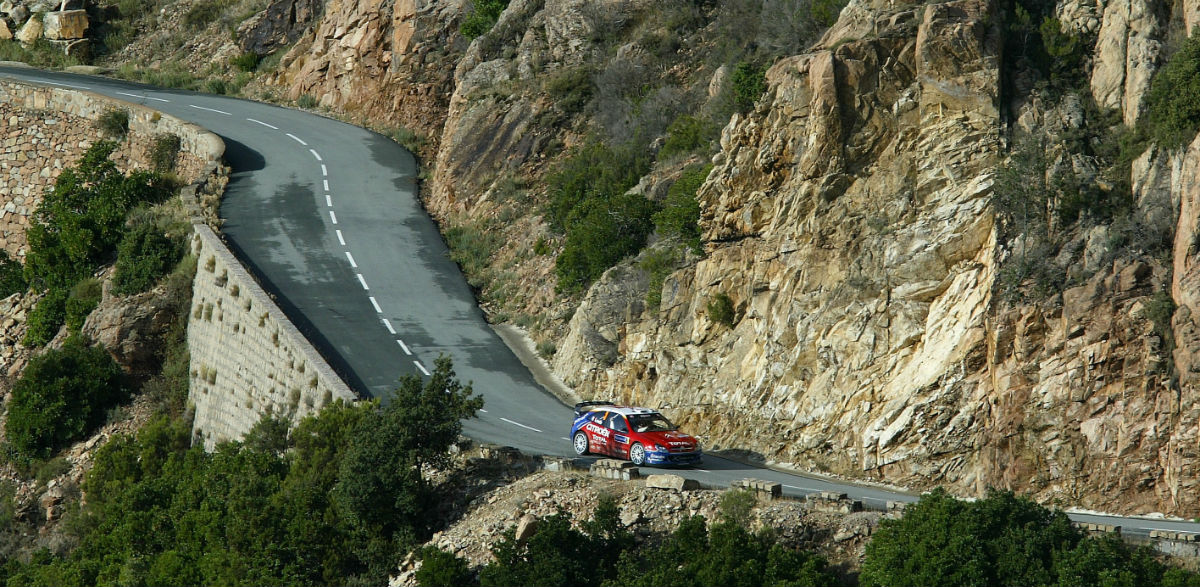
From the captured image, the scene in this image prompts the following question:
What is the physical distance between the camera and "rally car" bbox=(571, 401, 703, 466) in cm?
2789

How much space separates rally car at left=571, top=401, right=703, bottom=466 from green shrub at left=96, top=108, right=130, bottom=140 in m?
30.1

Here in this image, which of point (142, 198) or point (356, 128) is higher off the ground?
point (356, 128)

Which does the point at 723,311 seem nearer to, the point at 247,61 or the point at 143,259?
the point at 143,259

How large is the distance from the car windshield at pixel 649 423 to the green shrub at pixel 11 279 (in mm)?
27741

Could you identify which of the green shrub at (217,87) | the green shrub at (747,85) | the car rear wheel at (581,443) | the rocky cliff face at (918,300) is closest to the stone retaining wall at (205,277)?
the car rear wheel at (581,443)

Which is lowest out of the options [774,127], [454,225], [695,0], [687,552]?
[687,552]

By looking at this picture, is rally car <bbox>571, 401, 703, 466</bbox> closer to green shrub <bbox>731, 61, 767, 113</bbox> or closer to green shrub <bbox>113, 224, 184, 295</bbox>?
green shrub <bbox>731, 61, 767, 113</bbox>

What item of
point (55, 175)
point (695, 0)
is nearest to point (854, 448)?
point (695, 0)

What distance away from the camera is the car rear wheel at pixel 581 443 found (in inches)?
1154

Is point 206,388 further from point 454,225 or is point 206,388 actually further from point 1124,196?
point 1124,196

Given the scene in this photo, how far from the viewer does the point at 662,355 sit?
1283 inches

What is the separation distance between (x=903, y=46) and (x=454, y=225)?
1915 cm

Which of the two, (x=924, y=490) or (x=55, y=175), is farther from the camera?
(x=55, y=175)

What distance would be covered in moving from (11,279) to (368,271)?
50.0 ft
